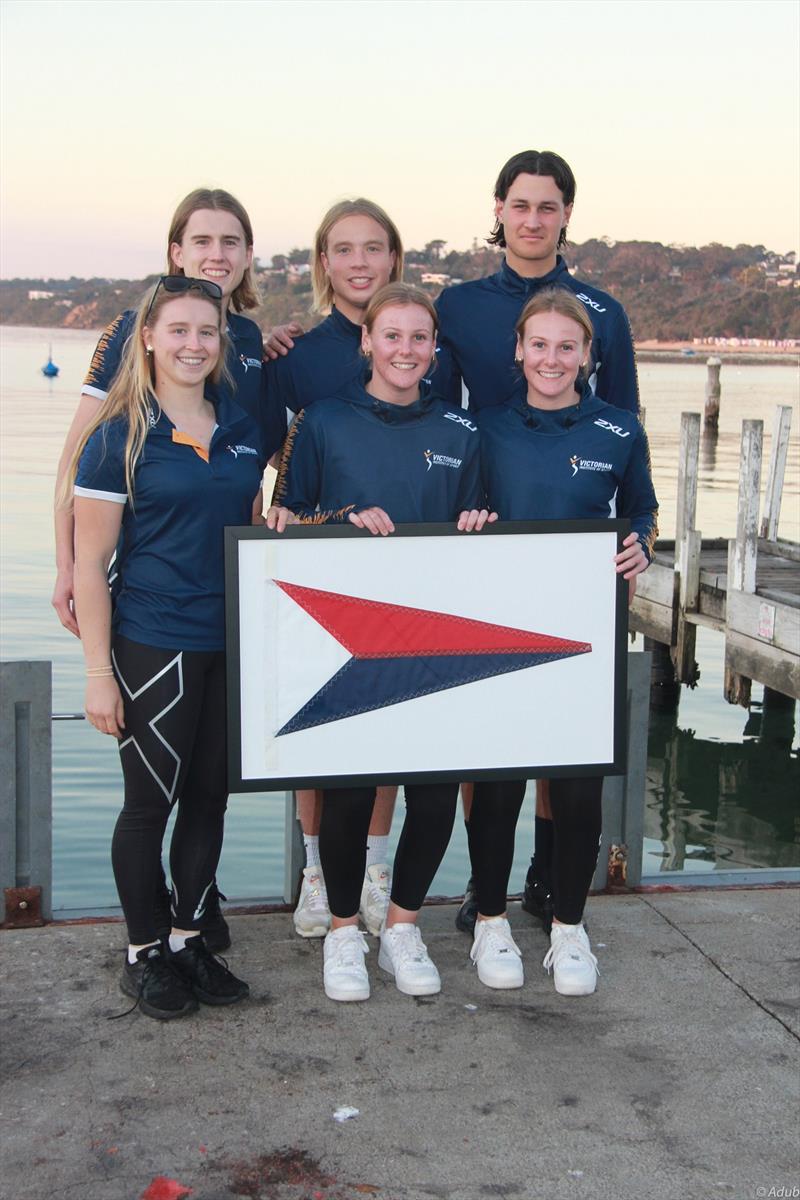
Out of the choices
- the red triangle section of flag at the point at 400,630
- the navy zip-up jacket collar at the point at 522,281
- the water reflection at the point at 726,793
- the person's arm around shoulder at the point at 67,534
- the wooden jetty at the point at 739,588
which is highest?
the navy zip-up jacket collar at the point at 522,281

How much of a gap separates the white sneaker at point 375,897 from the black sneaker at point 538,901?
18.8 inches

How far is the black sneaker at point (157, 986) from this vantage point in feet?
12.0

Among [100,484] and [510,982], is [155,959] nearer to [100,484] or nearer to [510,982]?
[510,982]

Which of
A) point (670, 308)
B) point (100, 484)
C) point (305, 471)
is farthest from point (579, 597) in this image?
point (670, 308)

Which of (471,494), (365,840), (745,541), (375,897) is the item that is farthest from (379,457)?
(745,541)

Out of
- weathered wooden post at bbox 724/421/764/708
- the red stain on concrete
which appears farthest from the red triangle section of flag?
weathered wooden post at bbox 724/421/764/708

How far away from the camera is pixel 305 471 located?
12.6 ft

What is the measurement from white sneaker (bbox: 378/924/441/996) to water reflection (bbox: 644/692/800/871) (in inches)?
263

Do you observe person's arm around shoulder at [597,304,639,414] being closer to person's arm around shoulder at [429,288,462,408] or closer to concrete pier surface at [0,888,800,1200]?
person's arm around shoulder at [429,288,462,408]

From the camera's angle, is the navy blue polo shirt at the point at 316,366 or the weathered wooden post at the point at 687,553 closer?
the navy blue polo shirt at the point at 316,366

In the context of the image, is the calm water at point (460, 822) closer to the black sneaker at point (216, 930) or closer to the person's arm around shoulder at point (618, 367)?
the black sneaker at point (216, 930)

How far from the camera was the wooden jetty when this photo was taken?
40.3ft

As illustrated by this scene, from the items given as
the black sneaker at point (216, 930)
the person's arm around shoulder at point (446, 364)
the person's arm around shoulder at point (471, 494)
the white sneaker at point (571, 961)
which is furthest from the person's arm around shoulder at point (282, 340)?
the white sneaker at point (571, 961)

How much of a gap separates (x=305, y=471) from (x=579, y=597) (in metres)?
0.87
